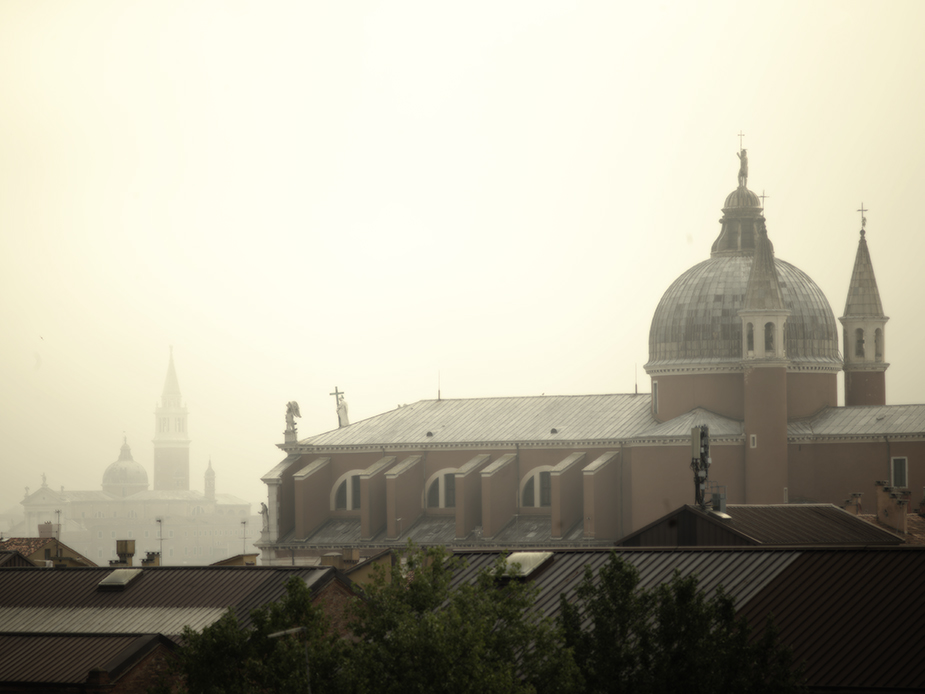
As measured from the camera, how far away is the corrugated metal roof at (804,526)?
37781 millimetres

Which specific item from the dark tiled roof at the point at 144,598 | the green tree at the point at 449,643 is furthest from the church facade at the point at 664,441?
the green tree at the point at 449,643

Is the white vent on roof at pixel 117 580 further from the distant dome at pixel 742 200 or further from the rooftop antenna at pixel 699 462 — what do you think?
the distant dome at pixel 742 200

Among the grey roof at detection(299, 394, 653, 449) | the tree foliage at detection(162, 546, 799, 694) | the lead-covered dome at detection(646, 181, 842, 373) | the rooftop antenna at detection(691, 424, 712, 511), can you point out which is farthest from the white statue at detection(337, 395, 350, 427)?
the tree foliage at detection(162, 546, 799, 694)

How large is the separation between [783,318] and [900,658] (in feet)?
111

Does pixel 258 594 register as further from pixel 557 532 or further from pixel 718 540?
pixel 557 532

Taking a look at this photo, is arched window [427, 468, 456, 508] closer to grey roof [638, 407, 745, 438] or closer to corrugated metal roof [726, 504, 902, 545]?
grey roof [638, 407, 745, 438]

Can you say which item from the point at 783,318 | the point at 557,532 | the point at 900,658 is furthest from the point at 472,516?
the point at 900,658

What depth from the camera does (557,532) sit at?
59.4 meters

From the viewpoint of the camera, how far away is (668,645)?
2209 cm

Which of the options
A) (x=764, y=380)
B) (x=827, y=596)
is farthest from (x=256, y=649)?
(x=764, y=380)

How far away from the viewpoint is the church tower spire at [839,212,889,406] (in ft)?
205

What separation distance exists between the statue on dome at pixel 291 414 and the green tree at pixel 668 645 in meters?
46.0

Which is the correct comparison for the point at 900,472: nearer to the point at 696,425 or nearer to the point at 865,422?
the point at 865,422

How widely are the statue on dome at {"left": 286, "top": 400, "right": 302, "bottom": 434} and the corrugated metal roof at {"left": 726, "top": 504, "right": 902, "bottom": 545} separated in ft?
101
